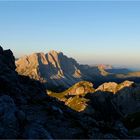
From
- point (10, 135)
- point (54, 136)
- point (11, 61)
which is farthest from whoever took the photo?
point (11, 61)

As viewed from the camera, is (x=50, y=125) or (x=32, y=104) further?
(x=32, y=104)

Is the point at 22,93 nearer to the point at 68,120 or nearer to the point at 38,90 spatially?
the point at 38,90

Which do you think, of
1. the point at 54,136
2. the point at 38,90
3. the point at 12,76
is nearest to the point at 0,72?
the point at 12,76

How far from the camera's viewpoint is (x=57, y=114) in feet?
160

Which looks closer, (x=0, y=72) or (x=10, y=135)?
(x=10, y=135)

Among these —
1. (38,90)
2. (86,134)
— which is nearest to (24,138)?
(86,134)

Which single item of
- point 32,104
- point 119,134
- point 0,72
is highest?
point 0,72

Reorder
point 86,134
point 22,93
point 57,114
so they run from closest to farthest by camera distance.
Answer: point 86,134 < point 57,114 < point 22,93

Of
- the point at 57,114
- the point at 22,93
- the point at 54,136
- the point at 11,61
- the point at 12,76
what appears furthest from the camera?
the point at 11,61

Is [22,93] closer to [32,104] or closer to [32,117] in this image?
[32,104]

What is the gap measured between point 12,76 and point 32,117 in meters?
13.2

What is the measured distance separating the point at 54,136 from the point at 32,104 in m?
9.14

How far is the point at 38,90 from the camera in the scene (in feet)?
187

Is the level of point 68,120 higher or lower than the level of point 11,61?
lower
